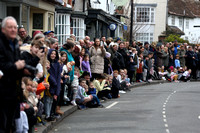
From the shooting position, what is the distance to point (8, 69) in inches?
257

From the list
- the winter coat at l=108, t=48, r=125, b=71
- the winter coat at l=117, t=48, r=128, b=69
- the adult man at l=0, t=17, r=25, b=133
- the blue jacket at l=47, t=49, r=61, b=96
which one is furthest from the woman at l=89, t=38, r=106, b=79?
the adult man at l=0, t=17, r=25, b=133

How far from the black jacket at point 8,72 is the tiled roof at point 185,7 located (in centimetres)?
6472

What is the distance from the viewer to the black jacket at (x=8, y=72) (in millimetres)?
6566

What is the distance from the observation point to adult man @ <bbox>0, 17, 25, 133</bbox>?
6.58m

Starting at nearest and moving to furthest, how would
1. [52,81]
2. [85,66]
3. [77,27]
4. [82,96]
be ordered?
[52,81] < [82,96] < [85,66] < [77,27]

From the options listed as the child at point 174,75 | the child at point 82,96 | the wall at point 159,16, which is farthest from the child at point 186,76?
the wall at point 159,16

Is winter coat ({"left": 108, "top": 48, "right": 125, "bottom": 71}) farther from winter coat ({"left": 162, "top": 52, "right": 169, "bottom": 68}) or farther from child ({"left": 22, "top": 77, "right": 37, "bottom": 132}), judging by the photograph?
Result: child ({"left": 22, "top": 77, "right": 37, "bottom": 132})

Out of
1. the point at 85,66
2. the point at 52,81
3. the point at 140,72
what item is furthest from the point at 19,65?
the point at 140,72

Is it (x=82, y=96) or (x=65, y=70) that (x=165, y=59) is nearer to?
(x=82, y=96)

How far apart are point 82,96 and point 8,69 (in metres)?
9.04

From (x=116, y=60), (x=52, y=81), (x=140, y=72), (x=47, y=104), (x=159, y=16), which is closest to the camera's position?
(x=52, y=81)

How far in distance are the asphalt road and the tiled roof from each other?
54.6 meters

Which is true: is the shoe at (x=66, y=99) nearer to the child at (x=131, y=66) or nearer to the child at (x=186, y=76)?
the child at (x=131, y=66)

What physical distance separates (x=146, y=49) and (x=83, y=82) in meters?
13.4
